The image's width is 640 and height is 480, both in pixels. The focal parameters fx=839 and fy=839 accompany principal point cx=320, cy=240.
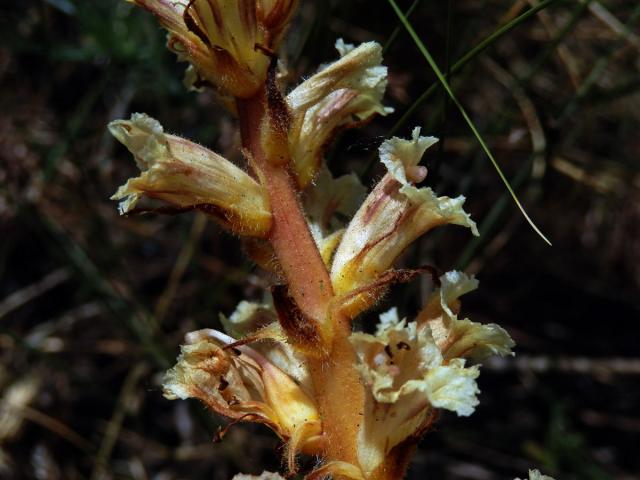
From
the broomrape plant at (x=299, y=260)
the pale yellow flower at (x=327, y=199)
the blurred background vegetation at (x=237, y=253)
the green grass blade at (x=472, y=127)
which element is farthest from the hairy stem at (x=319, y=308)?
the blurred background vegetation at (x=237, y=253)

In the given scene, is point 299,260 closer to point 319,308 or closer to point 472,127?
point 319,308

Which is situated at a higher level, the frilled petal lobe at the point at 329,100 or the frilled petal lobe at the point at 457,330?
the frilled petal lobe at the point at 329,100

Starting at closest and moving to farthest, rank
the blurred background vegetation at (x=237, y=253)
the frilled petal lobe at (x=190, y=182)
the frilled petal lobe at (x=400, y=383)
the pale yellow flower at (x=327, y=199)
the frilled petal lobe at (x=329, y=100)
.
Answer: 1. the frilled petal lobe at (x=400, y=383)
2. the frilled petal lobe at (x=190, y=182)
3. the frilled petal lobe at (x=329, y=100)
4. the pale yellow flower at (x=327, y=199)
5. the blurred background vegetation at (x=237, y=253)

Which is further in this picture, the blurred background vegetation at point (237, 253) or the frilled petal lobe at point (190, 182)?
the blurred background vegetation at point (237, 253)

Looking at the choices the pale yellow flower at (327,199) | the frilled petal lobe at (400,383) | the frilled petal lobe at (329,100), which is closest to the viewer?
the frilled petal lobe at (400,383)

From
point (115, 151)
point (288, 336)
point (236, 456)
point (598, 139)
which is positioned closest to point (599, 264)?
point (598, 139)

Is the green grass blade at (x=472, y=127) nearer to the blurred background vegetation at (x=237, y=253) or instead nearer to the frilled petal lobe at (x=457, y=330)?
the frilled petal lobe at (x=457, y=330)

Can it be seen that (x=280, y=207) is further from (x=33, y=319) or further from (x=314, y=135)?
(x=33, y=319)
